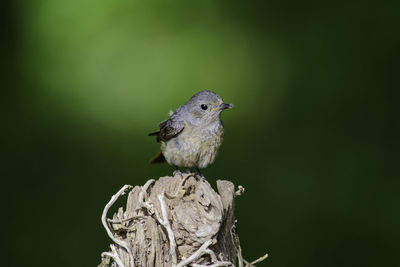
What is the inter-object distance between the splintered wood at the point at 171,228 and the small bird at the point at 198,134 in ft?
4.42

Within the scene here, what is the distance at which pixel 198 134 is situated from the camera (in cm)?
327

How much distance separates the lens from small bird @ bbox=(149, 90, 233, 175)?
325 centimetres

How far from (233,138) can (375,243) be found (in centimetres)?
157

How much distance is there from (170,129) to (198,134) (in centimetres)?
22

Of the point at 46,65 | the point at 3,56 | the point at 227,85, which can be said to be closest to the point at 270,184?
the point at 227,85

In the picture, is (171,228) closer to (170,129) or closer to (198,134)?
(198,134)

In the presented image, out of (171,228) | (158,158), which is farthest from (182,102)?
(171,228)

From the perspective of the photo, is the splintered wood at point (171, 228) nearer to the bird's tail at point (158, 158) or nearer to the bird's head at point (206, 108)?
the bird's head at point (206, 108)

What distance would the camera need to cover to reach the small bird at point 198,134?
128 inches

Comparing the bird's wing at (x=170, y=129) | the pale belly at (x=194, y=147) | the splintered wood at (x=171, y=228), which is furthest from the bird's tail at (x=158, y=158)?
the splintered wood at (x=171, y=228)

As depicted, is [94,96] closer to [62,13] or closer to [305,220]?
[62,13]

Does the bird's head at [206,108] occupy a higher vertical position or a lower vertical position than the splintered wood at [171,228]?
higher

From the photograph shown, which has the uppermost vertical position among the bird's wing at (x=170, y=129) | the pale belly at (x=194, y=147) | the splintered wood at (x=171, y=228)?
the bird's wing at (x=170, y=129)

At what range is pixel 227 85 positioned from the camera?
467 cm
